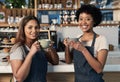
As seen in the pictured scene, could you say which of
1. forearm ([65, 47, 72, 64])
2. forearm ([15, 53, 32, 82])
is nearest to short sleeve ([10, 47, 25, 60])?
forearm ([15, 53, 32, 82])

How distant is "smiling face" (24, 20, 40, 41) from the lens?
5.49 ft

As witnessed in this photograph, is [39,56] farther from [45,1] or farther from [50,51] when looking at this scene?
[45,1]

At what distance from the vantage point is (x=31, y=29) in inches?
66.0

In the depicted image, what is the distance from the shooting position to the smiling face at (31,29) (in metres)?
1.67

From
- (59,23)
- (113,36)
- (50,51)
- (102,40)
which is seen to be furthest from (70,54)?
(113,36)

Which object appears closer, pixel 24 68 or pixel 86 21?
pixel 24 68

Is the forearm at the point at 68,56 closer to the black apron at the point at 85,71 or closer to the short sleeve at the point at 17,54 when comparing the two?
the black apron at the point at 85,71

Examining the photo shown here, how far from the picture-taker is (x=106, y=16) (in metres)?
5.05

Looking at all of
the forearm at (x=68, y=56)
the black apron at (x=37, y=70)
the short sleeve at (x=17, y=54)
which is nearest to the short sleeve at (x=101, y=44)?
the forearm at (x=68, y=56)

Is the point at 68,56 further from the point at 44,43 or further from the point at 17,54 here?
the point at 17,54

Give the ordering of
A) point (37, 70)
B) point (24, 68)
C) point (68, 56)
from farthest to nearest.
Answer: point (68, 56), point (37, 70), point (24, 68)

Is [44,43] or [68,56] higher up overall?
[44,43]

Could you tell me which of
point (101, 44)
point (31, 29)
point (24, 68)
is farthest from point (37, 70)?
point (101, 44)

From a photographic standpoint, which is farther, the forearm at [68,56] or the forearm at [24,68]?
the forearm at [68,56]
